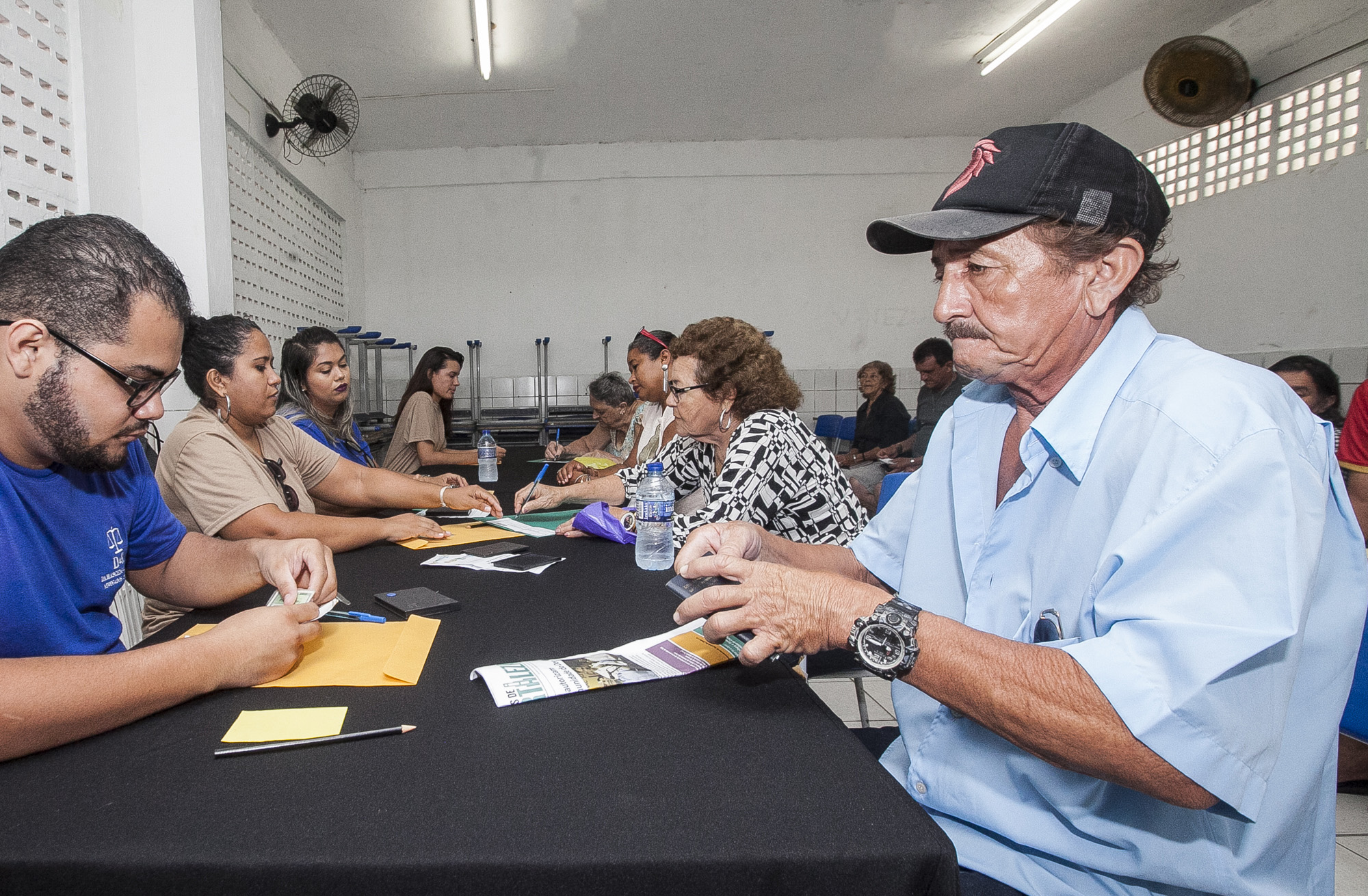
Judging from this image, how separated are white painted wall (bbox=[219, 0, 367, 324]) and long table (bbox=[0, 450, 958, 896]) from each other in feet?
7.93

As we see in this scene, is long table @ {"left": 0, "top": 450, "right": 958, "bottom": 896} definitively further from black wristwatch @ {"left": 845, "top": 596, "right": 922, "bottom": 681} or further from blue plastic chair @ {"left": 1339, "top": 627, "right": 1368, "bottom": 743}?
blue plastic chair @ {"left": 1339, "top": 627, "right": 1368, "bottom": 743}

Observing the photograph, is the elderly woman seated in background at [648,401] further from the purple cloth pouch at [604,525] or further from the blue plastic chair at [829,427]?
the blue plastic chair at [829,427]

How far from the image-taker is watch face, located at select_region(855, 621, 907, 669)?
82 centimetres

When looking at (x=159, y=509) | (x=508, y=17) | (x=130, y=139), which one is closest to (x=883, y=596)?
(x=159, y=509)

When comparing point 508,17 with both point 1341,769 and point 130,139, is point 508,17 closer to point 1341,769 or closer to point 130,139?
point 130,139

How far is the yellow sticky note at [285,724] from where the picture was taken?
819 mm

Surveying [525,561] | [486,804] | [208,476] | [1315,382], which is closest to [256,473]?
[208,476]

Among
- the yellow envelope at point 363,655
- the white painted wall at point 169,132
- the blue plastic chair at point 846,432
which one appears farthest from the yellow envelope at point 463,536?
the blue plastic chair at point 846,432

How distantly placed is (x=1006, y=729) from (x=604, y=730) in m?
Answer: 0.45

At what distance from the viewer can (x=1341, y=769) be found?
214 cm

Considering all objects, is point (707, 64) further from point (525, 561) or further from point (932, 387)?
point (525, 561)

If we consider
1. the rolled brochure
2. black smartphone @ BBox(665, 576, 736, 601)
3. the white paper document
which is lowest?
the rolled brochure

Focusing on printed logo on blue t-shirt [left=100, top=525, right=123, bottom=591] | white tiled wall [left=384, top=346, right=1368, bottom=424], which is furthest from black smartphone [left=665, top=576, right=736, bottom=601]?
white tiled wall [left=384, top=346, right=1368, bottom=424]

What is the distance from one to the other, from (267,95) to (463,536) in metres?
3.96
